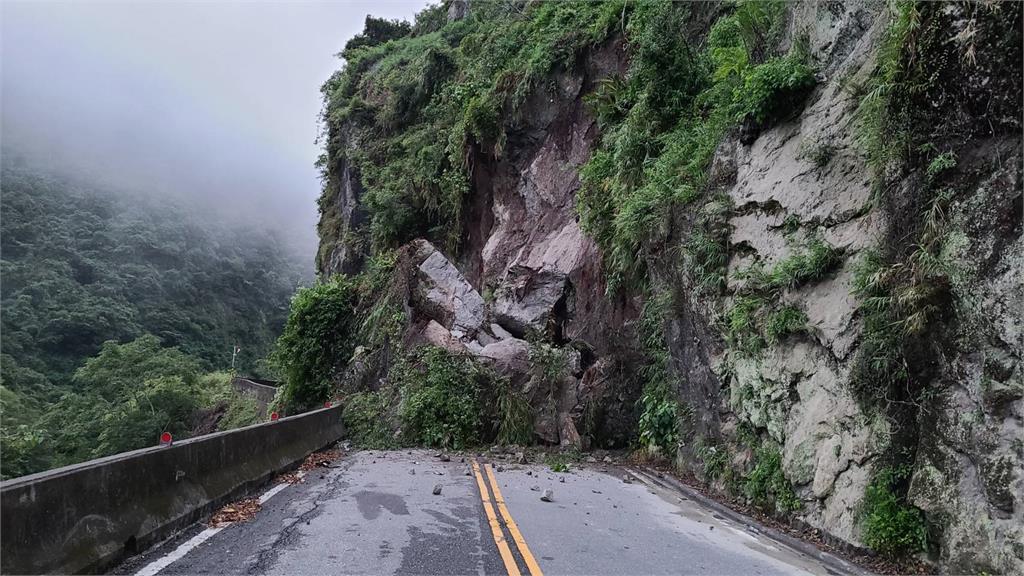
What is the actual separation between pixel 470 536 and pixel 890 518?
14.4 ft

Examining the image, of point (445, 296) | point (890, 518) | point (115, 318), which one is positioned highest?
point (445, 296)

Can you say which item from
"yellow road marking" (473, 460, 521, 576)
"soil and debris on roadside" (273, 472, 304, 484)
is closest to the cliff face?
"yellow road marking" (473, 460, 521, 576)

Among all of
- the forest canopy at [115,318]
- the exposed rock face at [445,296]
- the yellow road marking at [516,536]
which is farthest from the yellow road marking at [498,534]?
the forest canopy at [115,318]

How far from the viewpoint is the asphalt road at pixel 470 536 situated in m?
5.09

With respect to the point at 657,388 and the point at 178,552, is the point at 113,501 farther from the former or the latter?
the point at 657,388

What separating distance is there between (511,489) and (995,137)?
769cm

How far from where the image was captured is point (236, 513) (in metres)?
6.71

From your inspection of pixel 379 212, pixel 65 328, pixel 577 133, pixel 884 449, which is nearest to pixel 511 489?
pixel 884 449

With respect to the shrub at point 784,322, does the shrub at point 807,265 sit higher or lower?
higher

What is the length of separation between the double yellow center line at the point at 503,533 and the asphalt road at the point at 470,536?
0.04 feet

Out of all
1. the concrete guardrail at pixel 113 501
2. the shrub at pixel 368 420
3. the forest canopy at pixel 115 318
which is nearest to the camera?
the concrete guardrail at pixel 113 501

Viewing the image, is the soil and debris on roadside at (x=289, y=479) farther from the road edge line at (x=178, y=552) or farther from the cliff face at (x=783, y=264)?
the cliff face at (x=783, y=264)

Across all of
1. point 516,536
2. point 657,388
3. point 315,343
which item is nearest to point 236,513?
point 516,536

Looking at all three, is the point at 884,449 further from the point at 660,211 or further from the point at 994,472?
the point at 660,211
